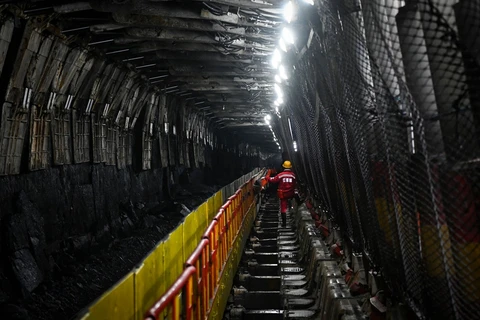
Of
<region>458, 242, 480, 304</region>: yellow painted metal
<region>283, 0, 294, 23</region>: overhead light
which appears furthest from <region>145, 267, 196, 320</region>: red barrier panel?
<region>283, 0, 294, 23</region>: overhead light

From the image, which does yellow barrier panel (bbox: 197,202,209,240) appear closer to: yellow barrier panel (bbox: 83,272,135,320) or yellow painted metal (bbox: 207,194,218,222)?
yellow painted metal (bbox: 207,194,218,222)

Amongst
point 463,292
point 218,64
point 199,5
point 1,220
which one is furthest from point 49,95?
point 463,292

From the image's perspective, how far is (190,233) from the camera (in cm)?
512

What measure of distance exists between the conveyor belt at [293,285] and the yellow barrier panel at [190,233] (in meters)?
1.39

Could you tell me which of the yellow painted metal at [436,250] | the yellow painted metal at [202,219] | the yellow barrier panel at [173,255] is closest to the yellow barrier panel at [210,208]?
the yellow painted metal at [202,219]

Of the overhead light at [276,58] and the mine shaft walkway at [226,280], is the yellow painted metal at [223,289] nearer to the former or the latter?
the mine shaft walkway at [226,280]

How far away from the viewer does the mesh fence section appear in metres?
2.48

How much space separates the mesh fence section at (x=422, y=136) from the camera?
8.15 ft

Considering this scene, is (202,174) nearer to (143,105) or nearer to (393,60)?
(143,105)

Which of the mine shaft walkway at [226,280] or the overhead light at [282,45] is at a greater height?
the overhead light at [282,45]

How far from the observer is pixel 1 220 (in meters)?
6.15

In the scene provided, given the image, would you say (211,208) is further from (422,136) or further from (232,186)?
(422,136)

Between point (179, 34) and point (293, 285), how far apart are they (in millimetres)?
4578

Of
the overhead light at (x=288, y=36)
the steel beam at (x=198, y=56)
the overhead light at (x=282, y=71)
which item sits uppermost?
the steel beam at (x=198, y=56)
